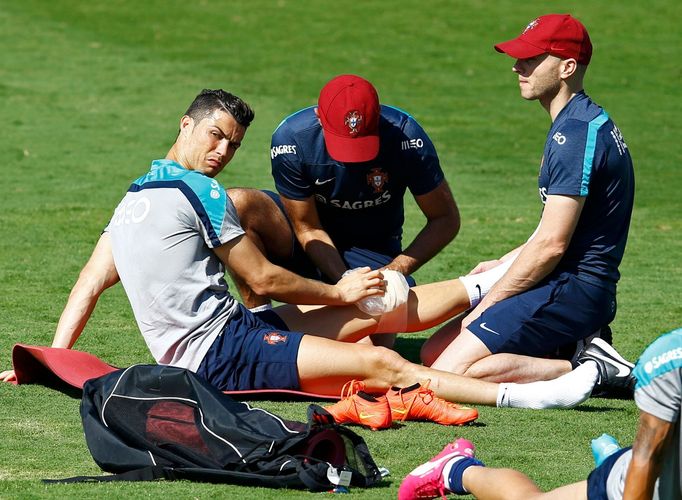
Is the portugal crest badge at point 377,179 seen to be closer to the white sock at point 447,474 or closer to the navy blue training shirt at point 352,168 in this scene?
the navy blue training shirt at point 352,168

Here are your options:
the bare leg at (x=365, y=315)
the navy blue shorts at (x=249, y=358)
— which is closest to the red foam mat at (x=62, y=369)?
the navy blue shorts at (x=249, y=358)

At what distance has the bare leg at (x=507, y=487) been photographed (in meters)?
4.00

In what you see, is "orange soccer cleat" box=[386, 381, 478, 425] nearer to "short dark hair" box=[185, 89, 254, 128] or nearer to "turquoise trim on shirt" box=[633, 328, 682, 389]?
"short dark hair" box=[185, 89, 254, 128]

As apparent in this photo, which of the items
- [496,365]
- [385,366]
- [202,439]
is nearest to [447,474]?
[202,439]

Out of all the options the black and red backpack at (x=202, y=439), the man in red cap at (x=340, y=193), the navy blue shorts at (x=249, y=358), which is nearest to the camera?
the black and red backpack at (x=202, y=439)

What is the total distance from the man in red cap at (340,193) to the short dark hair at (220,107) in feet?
2.24

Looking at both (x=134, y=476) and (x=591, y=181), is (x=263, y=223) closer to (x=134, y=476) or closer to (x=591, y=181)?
(x=591, y=181)

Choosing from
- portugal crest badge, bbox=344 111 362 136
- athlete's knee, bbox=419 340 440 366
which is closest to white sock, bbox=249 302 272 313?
athlete's knee, bbox=419 340 440 366

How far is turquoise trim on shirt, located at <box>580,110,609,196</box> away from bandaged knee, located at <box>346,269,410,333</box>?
1.05 meters

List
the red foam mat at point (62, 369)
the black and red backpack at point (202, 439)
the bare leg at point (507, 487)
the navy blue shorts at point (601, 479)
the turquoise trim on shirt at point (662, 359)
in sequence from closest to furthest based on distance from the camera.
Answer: the turquoise trim on shirt at point (662, 359) → the navy blue shorts at point (601, 479) → the bare leg at point (507, 487) → the black and red backpack at point (202, 439) → the red foam mat at point (62, 369)

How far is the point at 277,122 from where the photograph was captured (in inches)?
603

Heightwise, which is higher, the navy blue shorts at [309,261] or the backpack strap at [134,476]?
the navy blue shorts at [309,261]

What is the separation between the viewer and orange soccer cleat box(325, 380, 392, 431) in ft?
17.9

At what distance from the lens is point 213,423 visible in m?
4.88
